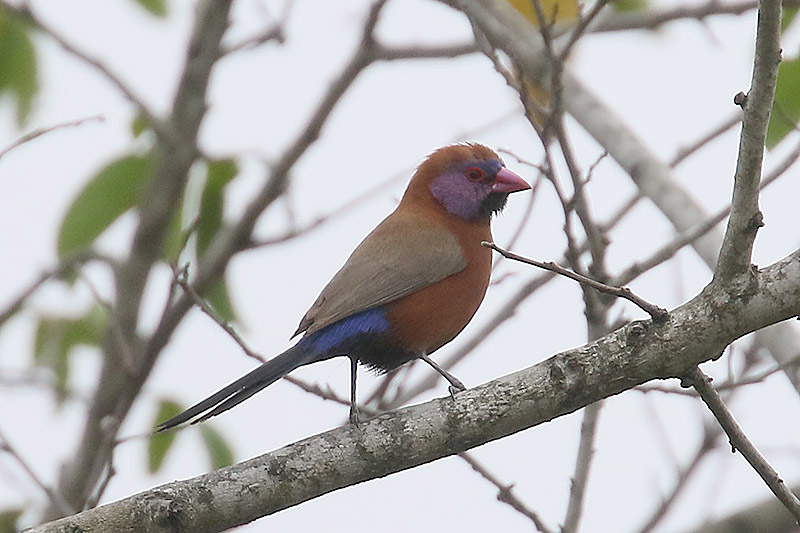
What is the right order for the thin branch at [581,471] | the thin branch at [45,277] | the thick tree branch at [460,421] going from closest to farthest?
1. the thick tree branch at [460,421]
2. the thin branch at [581,471]
3. the thin branch at [45,277]

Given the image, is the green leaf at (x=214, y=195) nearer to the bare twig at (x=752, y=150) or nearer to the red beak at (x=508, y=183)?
the red beak at (x=508, y=183)

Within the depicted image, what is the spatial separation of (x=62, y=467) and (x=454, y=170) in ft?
8.10

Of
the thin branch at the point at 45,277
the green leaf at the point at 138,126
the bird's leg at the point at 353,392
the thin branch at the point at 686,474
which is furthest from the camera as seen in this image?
the green leaf at the point at 138,126

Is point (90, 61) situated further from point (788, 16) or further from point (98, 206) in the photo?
point (788, 16)

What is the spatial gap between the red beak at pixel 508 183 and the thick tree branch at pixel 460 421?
2.17m

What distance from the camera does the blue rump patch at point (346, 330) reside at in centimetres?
436

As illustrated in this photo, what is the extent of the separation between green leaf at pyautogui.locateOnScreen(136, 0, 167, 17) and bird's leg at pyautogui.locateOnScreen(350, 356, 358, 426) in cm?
219

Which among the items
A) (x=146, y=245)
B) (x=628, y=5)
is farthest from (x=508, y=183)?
(x=146, y=245)

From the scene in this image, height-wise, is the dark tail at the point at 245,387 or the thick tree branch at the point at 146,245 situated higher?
the thick tree branch at the point at 146,245

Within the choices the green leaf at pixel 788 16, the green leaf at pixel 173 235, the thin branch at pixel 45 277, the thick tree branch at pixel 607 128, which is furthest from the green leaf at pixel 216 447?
the green leaf at pixel 788 16

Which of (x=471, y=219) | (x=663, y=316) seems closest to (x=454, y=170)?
(x=471, y=219)

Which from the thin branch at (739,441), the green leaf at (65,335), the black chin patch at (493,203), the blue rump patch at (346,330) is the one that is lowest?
the thin branch at (739,441)

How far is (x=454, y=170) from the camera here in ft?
17.9

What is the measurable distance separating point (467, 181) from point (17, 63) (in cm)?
229
